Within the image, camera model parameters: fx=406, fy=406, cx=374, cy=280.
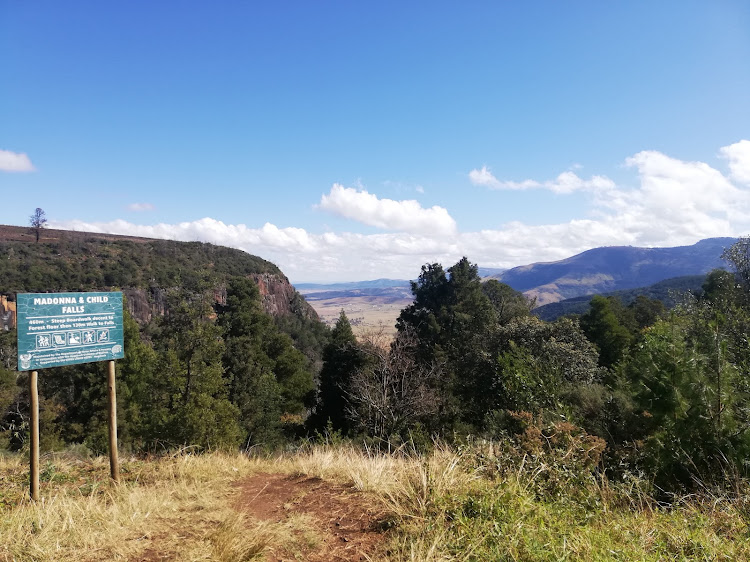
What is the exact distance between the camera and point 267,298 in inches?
3243

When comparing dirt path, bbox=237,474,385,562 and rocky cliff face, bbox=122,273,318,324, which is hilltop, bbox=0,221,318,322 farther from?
dirt path, bbox=237,474,385,562

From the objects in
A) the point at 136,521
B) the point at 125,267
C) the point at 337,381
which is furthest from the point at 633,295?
the point at 136,521

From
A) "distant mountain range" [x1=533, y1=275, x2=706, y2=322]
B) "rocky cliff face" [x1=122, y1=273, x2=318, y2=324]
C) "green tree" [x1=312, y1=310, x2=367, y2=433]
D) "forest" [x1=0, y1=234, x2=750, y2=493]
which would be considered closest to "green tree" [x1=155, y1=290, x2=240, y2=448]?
"forest" [x1=0, y1=234, x2=750, y2=493]

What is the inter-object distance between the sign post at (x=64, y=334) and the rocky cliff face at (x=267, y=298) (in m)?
55.6

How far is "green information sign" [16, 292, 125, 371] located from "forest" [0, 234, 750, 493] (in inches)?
130

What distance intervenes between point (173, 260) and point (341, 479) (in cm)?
8030

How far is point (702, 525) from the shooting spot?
3775mm

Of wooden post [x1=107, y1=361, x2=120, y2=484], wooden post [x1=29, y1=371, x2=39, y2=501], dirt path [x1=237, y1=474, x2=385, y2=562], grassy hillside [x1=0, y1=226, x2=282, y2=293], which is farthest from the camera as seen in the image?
grassy hillside [x1=0, y1=226, x2=282, y2=293]

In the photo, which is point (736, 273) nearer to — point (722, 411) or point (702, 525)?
point (722, 411)

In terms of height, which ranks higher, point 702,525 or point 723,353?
point 723,353

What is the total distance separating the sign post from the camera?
15.5ft

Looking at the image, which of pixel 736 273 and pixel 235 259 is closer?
pixel 736 273

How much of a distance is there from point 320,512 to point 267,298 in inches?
3180

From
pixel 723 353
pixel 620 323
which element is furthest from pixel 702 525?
pixel 620 323
